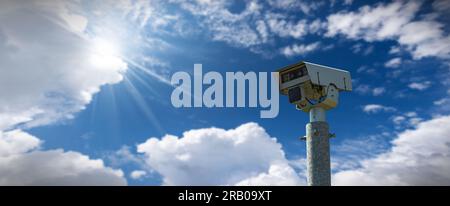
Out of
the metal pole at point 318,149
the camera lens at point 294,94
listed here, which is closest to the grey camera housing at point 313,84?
the camera lens at point 294,94

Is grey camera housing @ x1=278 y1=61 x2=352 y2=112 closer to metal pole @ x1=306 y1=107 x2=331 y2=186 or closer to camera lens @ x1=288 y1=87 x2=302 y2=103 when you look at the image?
camera lens @ x1=288 y1=87 x2=302 y2=103

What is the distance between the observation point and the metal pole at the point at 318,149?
130ft

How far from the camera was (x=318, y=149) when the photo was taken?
40156 mm

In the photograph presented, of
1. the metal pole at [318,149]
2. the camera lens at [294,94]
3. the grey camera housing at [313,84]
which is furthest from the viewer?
the camera lens at [294,94]

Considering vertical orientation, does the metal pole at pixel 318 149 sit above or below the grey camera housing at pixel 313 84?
below

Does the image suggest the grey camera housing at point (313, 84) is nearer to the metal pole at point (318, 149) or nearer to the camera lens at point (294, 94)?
the camera lens at point (294, 94)

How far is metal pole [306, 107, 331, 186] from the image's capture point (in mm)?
39562

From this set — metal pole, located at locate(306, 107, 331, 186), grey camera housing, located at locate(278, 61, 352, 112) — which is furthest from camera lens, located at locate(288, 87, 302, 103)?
metal pole, located at locate(306, 107, 331, 186)

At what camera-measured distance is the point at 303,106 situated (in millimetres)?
42375

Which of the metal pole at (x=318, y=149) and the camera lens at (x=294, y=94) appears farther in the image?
the camera lens at (x=294, y=94)

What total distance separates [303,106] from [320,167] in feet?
19.1

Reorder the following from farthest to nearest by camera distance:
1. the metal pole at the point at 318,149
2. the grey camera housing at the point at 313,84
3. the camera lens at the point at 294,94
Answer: the camera lens at the point at 294,94 < the grey camera housing at the point at 313,84 < the metal pole at the point at 318,149
